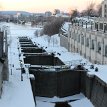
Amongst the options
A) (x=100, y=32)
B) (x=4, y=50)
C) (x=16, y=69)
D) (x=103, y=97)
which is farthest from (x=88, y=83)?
(x=100, y=32)

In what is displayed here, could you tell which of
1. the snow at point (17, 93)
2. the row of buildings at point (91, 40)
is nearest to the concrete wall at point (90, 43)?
the row of buildings at point (91, 40)

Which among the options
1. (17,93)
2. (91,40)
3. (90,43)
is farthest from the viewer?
(90,43)

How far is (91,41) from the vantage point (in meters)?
37.0

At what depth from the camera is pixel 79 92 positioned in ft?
82.6

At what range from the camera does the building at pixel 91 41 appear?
32.8 meters

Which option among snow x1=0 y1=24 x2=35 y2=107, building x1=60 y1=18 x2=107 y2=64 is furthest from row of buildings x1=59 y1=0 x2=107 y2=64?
snow x1=0 y1=24 x2=35 y2=107

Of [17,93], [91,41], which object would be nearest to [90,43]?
[91,41]

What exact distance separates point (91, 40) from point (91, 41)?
0.10 meters

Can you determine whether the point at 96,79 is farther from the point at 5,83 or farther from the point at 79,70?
the point at 5,83

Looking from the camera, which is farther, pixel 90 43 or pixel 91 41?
pixel 90 43

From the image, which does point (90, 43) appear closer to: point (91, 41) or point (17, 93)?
point (91, 41)

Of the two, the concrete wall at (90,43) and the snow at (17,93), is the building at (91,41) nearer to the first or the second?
the concrete wall at (90,43)

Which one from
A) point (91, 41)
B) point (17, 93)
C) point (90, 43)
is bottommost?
point (17, 93)

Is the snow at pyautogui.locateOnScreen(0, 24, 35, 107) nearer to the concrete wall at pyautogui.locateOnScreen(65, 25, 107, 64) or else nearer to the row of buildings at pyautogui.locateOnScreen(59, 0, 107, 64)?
the concrete wall at pyautogui.locateOnScreen(65, 25, 107, 64)
